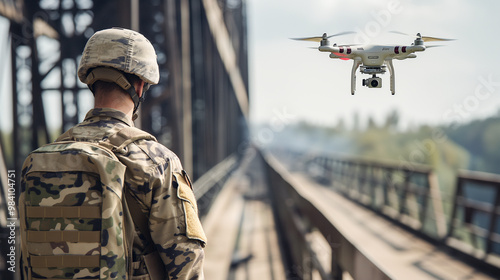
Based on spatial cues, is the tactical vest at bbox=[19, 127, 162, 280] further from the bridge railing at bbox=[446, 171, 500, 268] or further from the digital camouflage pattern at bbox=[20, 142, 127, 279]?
the bridge railing at bbox=[446, 171, 500, 268]

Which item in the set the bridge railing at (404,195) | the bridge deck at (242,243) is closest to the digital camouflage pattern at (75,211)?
the bridge deck at (242,243)

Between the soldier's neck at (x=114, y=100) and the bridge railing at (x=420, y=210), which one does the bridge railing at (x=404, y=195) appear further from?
the soldier's neck at (x=114, y=100)

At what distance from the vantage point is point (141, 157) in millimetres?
1809

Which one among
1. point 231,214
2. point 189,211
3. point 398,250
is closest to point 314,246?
point 189,211

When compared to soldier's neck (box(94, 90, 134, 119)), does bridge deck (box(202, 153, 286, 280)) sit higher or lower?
lower

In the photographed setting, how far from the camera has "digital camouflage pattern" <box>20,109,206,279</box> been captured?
172 cm

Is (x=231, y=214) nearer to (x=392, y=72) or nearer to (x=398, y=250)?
(x=398, y=250)

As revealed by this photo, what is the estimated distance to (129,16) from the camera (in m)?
3.95

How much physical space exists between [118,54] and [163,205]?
729mm

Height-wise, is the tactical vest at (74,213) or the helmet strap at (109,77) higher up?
the helmet strap at (109,77)

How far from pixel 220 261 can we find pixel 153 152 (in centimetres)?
459

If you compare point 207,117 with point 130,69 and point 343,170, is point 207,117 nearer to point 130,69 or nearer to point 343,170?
point 343,170

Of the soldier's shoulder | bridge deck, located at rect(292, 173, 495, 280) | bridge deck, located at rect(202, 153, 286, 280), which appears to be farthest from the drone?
bridge deck, located at rect(202, 153, 286, 280)

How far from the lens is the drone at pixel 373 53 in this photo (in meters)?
1.56
